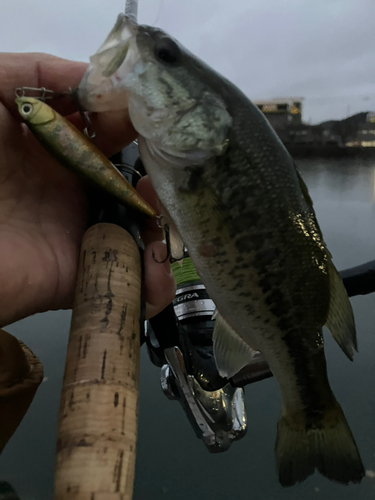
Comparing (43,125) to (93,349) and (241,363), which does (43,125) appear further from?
(241,363)

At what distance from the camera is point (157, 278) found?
29.3 inches

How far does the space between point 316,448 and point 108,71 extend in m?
0.89

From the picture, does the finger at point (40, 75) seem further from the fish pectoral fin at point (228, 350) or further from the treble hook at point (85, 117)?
the fish pectoral fin at point (228, 350)

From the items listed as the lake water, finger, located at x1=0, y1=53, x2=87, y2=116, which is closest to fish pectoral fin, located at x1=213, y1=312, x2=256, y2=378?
finger, located at x1=0, y1=53, x2=87, y2=116

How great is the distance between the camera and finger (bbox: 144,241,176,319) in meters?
0.74

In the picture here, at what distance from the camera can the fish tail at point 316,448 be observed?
2.31 ft

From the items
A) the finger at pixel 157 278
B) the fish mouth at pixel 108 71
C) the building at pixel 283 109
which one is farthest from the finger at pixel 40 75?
the building at pixel 283 109

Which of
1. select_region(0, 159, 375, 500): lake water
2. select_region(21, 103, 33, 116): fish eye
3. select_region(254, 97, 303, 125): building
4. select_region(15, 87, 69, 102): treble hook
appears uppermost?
select_region(254, 97, 303, 125): building

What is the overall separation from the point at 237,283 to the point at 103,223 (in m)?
0.31

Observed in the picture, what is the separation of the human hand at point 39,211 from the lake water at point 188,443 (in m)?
0.85

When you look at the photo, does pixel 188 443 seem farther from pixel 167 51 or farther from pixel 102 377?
pixel 167 51

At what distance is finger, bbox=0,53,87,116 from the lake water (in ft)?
4.24

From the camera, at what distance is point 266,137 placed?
0.66 meters

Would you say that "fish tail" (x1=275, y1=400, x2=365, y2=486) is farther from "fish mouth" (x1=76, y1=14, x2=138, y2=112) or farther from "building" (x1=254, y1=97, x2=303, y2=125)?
"building" (x1=254, y1=97, x2=303, y2=125)
